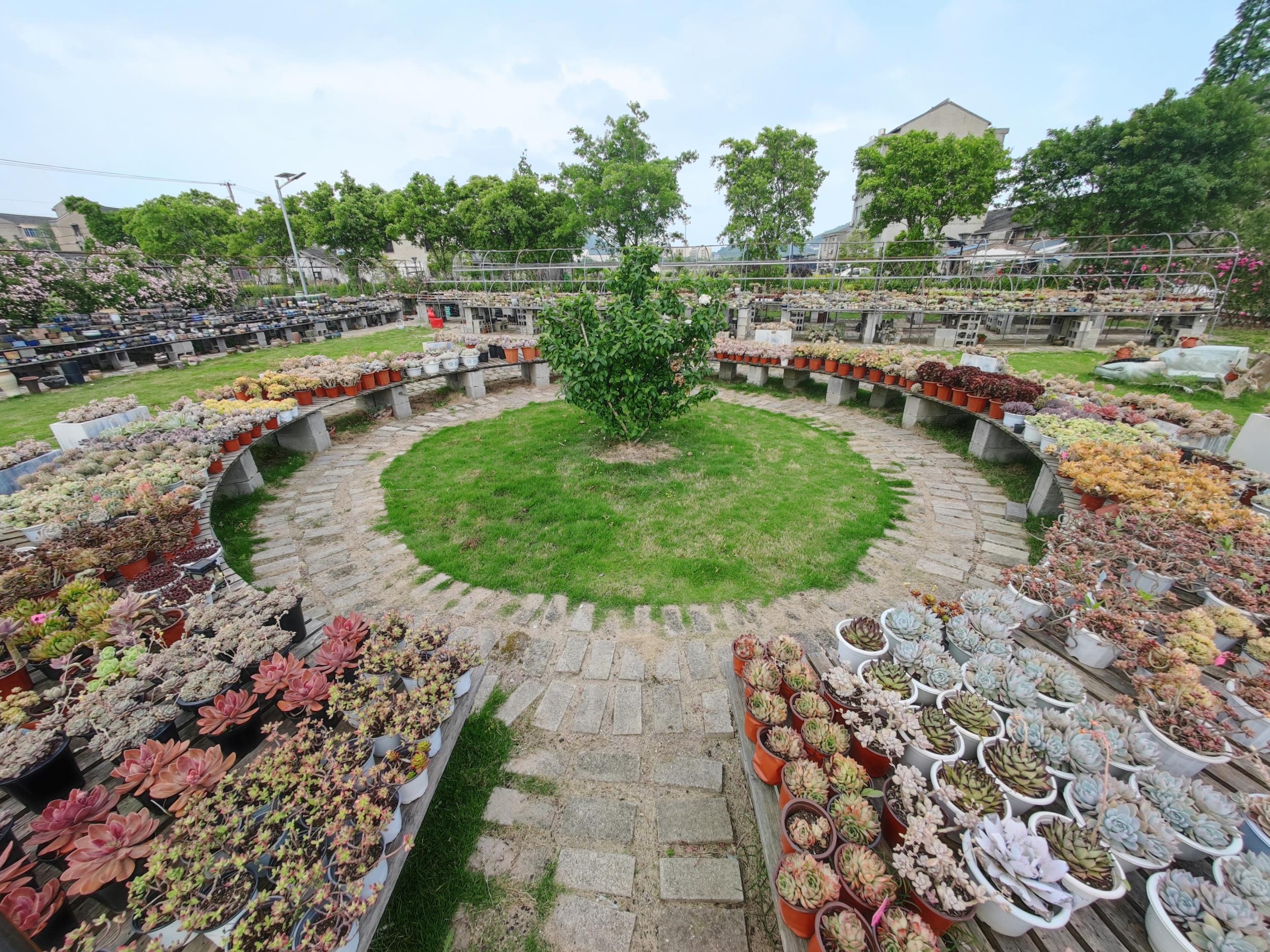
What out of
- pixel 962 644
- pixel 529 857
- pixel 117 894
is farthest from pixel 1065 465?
pixel 117 894

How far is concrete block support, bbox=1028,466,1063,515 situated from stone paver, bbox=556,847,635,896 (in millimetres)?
5942

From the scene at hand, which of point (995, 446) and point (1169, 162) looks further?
point (1169, 162)

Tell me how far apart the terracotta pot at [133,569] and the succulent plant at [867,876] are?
483cm

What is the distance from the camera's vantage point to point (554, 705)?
3.34 meters

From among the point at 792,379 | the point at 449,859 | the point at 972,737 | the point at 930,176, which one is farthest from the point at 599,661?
the point at 930,176

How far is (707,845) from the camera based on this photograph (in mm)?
2502

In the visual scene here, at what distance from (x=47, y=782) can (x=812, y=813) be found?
3299mm

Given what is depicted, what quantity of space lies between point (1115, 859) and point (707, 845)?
1.67m

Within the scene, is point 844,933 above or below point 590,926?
above

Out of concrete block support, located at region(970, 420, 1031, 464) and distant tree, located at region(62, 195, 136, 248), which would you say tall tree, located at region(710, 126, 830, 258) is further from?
distant tree, located at region(62, 195, 136, 248)

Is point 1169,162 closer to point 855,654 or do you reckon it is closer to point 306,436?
point 855,654

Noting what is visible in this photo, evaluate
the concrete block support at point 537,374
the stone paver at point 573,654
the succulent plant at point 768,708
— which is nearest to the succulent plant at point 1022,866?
the succulent plant at point 768,708

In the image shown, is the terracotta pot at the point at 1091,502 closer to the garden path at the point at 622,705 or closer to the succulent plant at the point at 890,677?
the garden path at the point at 622,705

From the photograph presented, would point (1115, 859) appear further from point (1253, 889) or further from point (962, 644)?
point (962, 644)
